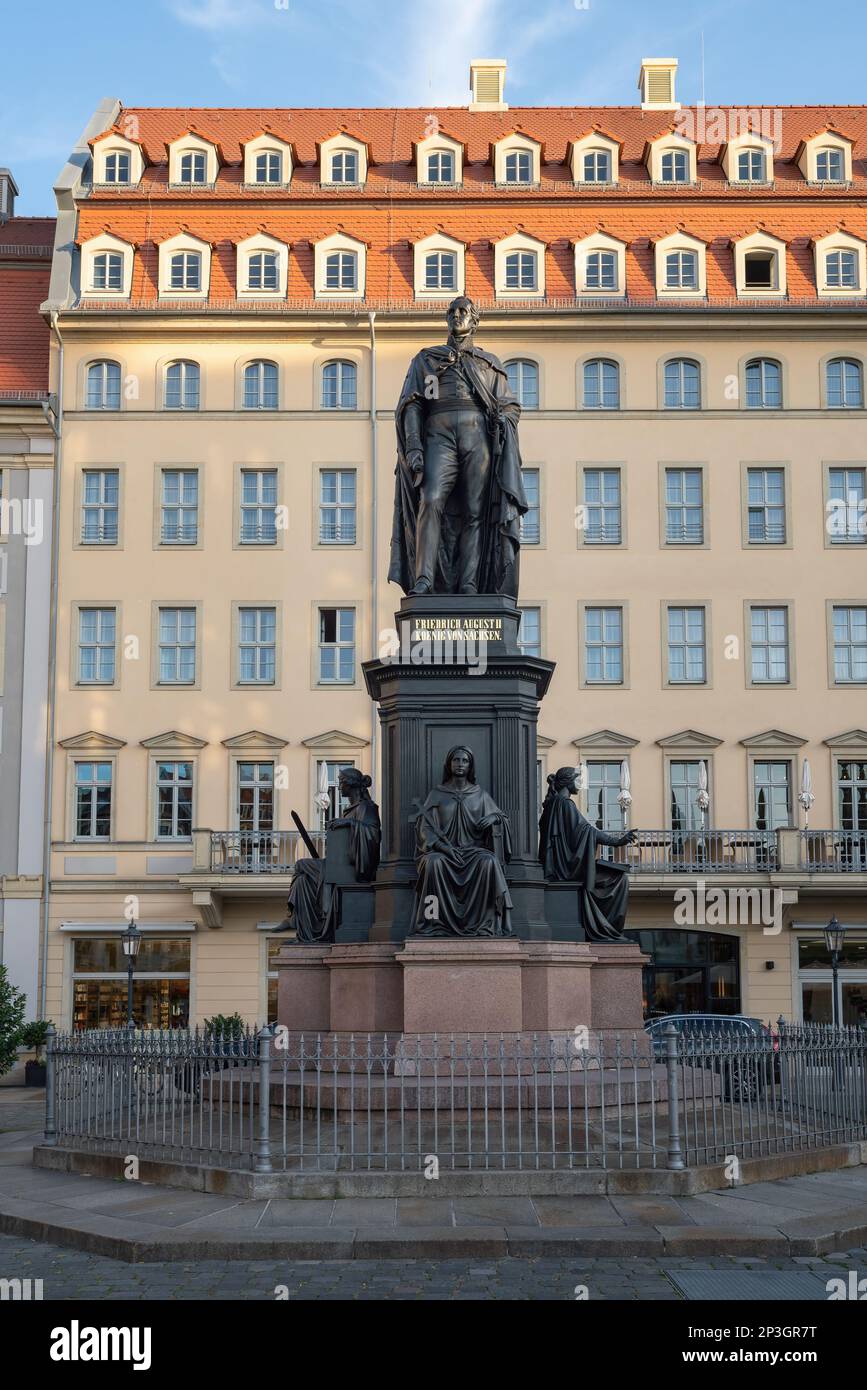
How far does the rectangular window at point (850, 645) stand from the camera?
37625 mm

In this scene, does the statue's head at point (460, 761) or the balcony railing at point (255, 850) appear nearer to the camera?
the statue's head at point (460, 761)

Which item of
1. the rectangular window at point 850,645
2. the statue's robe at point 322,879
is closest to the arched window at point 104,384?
the rectangular window at point 850,645

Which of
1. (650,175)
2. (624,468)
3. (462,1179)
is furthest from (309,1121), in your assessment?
(650,175)

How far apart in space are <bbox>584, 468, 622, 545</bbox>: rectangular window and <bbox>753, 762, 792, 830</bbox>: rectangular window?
6333 mm

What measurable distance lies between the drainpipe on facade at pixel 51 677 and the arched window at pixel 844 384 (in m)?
18.1

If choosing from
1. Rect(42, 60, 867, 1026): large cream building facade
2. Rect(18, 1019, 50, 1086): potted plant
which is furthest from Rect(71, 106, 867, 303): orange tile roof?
Rect(18, 1019, 50, 1086): potted plant

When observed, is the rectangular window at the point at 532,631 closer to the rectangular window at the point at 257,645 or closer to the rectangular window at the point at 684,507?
the rectangular window at the point at 684,507

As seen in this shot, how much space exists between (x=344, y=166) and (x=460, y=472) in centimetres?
2848

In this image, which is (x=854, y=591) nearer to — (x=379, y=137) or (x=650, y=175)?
(x=650, y=175)

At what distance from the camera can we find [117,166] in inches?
1612

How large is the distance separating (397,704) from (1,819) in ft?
80.3

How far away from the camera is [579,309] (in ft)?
124

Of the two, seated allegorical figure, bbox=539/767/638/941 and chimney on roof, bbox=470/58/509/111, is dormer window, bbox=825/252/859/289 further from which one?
seated allegorical figure, bbox=539/767/638/941
